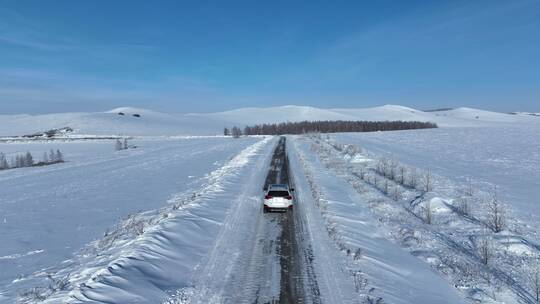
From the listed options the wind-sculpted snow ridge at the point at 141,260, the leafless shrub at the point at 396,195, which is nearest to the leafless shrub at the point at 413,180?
the leafless shrub at the point at 396,195

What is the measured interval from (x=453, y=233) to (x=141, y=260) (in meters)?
10.8

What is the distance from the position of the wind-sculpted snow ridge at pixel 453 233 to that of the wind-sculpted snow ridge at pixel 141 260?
4800 millimetres

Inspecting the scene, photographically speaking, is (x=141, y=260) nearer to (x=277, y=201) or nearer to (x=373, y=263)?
(x=373, y=263)

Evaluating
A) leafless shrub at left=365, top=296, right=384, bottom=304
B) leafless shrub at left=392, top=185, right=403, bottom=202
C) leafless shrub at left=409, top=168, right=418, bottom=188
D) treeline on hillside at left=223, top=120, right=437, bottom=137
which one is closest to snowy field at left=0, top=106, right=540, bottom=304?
leafless shrub at left=365, top=296, right=384, bottom=304

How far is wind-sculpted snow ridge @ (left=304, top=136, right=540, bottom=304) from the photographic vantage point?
992 cm

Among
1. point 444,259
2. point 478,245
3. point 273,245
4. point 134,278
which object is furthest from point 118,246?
point 478,245

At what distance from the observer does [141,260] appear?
10953 mm

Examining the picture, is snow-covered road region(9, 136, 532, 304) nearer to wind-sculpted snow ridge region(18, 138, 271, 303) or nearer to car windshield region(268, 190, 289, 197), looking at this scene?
wind-sculpted snow ridge region(18, 138, 271, 303)

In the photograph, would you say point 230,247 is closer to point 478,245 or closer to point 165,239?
point 165,239

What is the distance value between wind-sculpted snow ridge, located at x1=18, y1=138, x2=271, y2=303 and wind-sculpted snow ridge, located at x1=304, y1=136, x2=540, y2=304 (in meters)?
4.80

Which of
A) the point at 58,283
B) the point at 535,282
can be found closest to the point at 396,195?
the point at 535,282

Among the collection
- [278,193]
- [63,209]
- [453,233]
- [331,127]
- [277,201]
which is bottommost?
[63,209]

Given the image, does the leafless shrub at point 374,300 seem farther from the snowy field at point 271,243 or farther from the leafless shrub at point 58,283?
the leafless shrub at point 58,283

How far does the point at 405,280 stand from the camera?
10.2 metres
